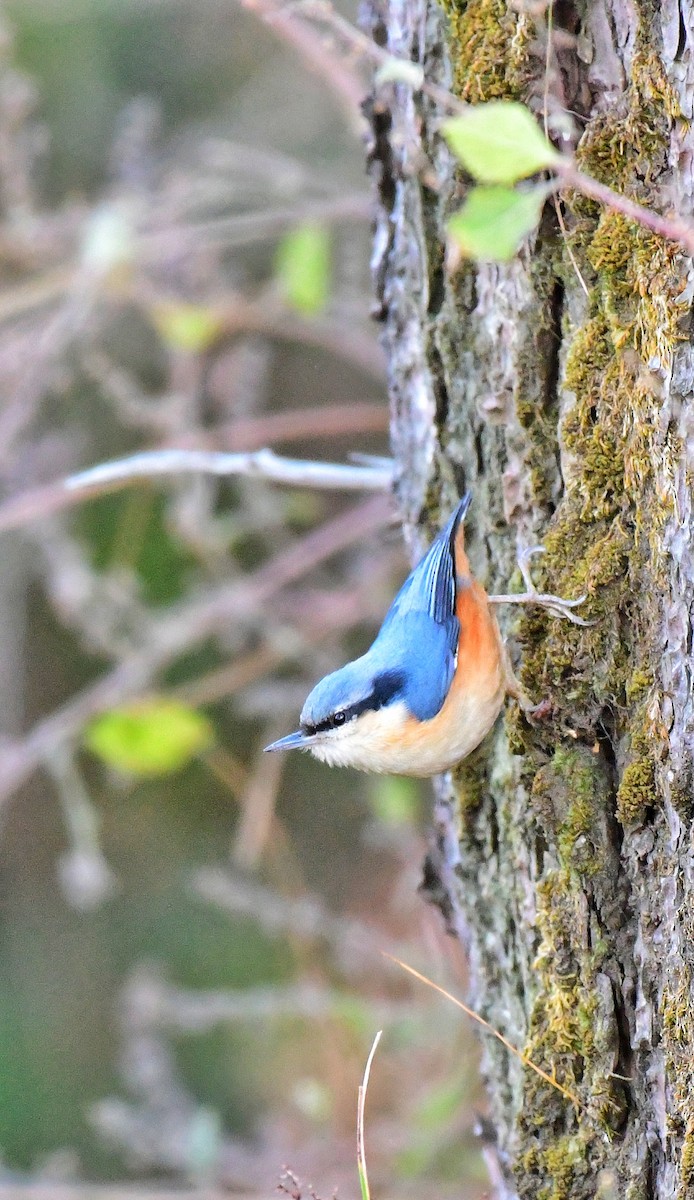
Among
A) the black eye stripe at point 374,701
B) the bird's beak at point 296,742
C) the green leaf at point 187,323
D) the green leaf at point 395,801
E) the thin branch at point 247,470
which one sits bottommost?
the green leaf at point 395,801

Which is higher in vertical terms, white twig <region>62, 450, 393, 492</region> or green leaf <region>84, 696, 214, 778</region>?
white twig <region>62, 450, 393, 492</region>

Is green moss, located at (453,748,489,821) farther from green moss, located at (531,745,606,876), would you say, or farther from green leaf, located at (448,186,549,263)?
green leaf, located at (448,186,549,263)

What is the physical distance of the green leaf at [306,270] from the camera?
3.08m

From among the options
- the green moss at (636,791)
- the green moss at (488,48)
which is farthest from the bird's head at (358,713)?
the green moss at (488,48)

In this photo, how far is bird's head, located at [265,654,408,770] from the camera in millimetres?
2297

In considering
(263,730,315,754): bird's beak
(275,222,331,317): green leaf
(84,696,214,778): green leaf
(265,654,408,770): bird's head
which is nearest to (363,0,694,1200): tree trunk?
(265,654,408,770): bird's head

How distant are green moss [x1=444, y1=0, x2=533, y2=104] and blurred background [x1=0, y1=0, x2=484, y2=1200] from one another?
347mm

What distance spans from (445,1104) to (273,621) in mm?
1406

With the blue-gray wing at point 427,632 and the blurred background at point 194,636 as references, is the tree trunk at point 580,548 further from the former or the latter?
the blurred background at point 194,636

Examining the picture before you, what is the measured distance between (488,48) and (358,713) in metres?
1.22

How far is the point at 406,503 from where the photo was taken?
7.64ft

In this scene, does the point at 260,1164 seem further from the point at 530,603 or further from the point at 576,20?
the point at 576,20

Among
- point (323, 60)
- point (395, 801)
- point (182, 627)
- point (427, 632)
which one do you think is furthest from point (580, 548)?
point (395, 801)

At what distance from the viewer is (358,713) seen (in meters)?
2.34
